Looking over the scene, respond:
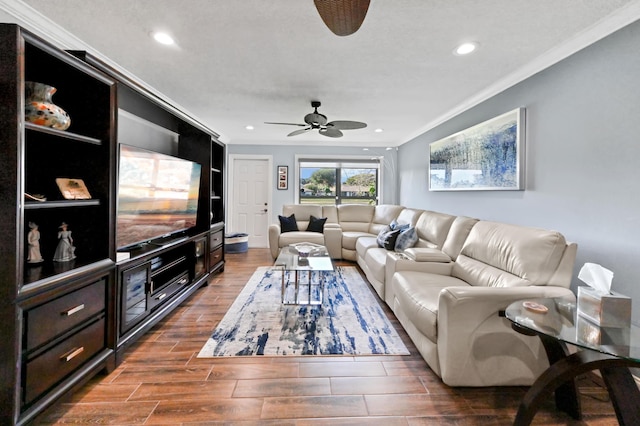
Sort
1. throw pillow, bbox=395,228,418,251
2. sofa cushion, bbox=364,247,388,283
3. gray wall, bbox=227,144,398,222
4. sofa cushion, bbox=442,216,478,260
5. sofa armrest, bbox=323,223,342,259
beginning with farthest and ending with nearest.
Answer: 1. gray wall, bbox=227,144,398,222
2. sofa armrest, bbox=323,223,342,259
3. throw pillow, bbox=395,228,418,251
4. sofa cushion, bbox=364,247,388,283
5. sofa cushion, bbox=442,216,478,260

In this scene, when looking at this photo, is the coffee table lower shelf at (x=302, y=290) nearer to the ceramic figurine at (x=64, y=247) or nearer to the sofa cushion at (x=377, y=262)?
the sofa cushion at (x=377, y=262)

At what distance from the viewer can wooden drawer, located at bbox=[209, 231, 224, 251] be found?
11.9ft

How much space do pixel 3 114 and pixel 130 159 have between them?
94cm

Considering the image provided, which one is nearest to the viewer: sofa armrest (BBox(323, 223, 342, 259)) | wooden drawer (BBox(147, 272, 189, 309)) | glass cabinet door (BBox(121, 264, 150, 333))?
glass cabinet door (BBox(121, 264, 150, 333))

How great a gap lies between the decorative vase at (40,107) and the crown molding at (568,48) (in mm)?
3357

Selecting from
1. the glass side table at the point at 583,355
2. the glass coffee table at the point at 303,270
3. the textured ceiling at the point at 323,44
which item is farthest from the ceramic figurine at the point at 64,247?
the glass side table at the point at 583,355

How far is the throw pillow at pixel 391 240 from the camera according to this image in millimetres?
3588

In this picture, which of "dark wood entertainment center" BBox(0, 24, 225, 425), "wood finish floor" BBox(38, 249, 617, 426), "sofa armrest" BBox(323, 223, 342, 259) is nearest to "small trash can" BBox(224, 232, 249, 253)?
"sofa armrest" BBox(323, 223, 342, 259)

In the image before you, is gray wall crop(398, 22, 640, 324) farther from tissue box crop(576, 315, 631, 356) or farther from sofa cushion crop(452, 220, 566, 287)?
tissue box crop(576, 315, 631, 356)

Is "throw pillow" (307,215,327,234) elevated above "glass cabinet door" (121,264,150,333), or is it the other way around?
"throw pillow" (307,215,327,234)

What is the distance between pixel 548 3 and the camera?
1.65 metres

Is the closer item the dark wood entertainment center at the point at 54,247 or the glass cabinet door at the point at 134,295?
the dark wood entertainment center at the point at 54,247

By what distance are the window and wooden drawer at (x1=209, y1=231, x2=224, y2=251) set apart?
2.55 meters

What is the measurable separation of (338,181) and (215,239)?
3335 mm
